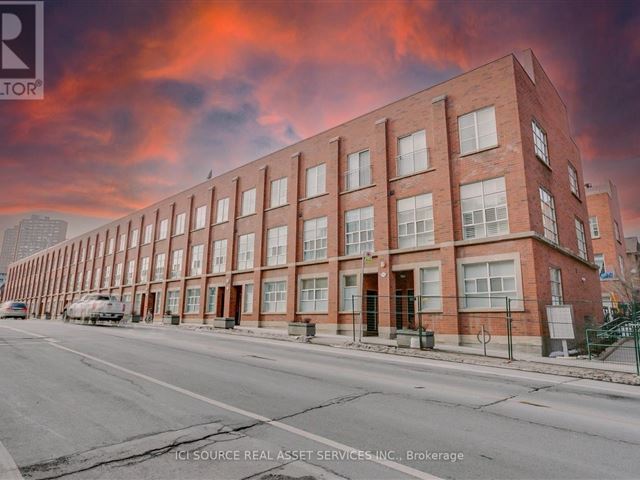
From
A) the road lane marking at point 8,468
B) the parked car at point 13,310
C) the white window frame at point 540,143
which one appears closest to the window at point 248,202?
the white window frame at point 540,143

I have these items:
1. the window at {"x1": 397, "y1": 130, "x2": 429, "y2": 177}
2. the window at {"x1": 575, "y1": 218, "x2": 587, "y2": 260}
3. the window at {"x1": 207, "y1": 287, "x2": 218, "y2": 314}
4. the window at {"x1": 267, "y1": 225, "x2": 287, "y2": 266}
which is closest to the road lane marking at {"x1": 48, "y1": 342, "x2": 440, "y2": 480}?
the window at {"x1": 397, "y1": 130, "x2": 429, "y2": 177}

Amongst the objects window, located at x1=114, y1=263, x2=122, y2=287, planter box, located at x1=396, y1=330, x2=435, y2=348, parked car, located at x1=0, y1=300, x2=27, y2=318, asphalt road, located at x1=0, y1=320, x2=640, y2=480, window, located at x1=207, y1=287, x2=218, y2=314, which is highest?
window, located at x1=114, y1=263, x2=122, y2=287

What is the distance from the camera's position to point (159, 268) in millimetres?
39969

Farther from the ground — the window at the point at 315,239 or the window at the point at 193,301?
the window at the point at 315,239

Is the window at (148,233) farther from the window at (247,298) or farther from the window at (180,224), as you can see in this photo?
the window at (247,298)

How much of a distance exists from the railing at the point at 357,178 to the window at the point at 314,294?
6031mm

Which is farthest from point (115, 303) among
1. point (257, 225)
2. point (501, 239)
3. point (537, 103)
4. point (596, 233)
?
point (596, 233)

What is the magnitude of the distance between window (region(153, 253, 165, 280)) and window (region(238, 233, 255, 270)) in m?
13.2

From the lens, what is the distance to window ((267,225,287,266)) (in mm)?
26906

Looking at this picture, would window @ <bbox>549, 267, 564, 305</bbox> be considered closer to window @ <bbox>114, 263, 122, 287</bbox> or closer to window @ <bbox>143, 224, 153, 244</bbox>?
window @ <bbox>143, 224, 153, 244</bbox>

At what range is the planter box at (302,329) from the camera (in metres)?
19.5

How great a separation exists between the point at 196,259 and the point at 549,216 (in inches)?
1109

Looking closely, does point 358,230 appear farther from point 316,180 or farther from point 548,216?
point 548,216

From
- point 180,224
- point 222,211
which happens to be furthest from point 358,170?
point 180,224
